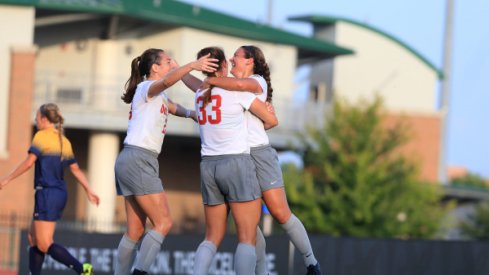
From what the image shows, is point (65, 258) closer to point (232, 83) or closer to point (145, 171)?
point (145, 171)

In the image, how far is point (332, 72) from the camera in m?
57.4

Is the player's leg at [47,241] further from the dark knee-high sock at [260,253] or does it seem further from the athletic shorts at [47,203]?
the dark knee-high sock at [260,253]

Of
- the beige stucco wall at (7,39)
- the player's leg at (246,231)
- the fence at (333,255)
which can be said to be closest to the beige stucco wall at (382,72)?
the beige stucco wall at (7,39)

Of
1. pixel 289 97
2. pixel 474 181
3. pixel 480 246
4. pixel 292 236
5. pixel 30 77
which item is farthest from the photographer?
pixel 474 181

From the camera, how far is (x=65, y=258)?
47.5 feet

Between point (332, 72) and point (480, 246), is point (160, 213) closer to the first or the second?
point (480, 246)

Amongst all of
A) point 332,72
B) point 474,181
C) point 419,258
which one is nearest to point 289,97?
point 332,72

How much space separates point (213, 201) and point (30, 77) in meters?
28.9

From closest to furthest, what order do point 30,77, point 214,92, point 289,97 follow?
point 214,92 < point 30,77 < point 289,97

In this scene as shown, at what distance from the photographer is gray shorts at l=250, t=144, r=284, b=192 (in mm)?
12438

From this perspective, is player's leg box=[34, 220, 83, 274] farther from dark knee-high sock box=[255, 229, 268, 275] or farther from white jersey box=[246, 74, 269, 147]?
white jersey box=[246, 74, 269, 147]

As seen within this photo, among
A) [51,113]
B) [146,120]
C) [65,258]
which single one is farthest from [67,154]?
[146,120]

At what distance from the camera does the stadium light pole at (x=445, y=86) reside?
5847 centimetres

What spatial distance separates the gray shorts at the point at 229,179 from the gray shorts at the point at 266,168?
325mm
